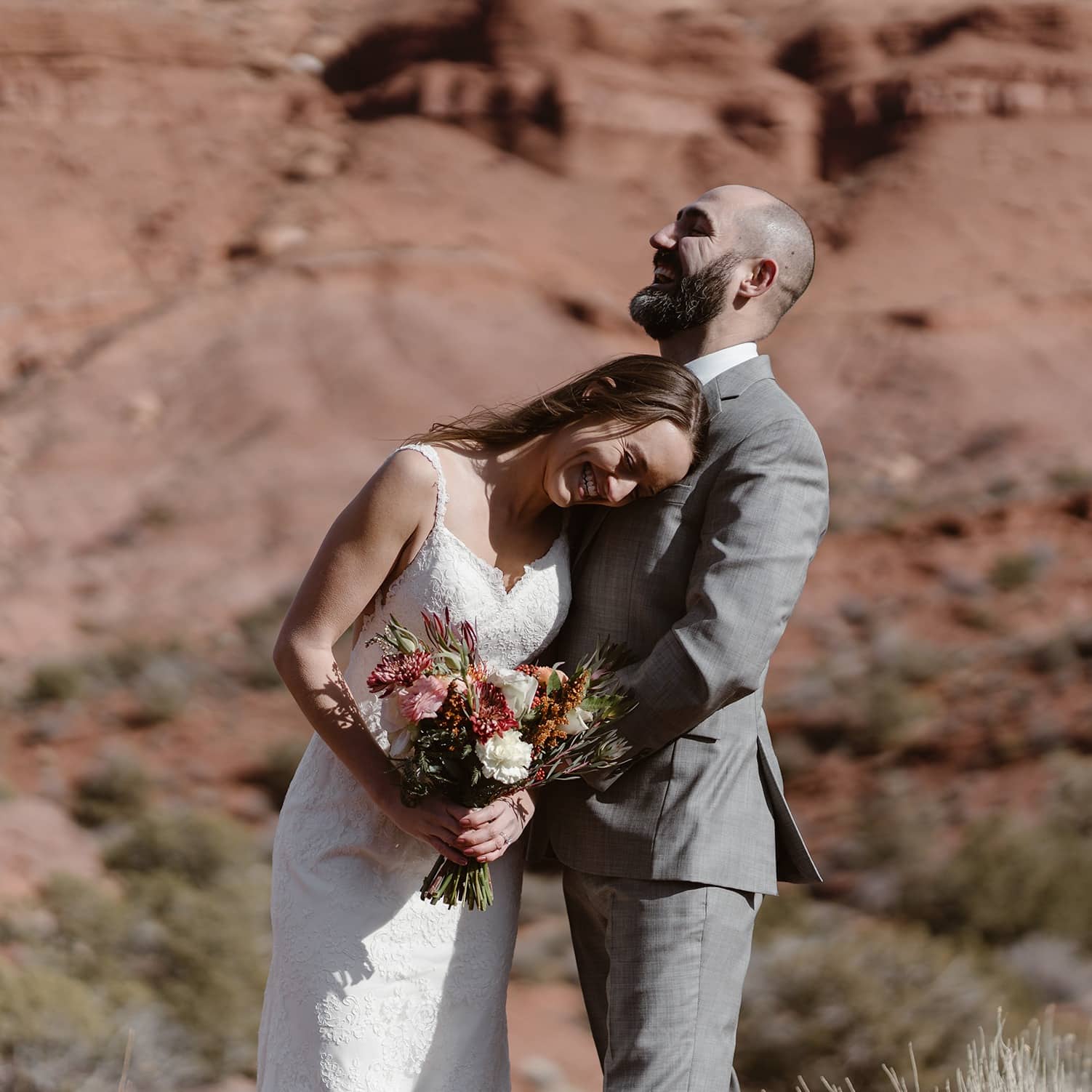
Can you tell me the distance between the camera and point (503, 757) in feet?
7.77

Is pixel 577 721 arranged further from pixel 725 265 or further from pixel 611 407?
pixel 725 265

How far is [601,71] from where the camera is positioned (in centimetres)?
2803

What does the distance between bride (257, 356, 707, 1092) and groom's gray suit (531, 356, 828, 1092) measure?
4.9 inches

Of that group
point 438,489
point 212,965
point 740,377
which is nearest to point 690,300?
point 740,377

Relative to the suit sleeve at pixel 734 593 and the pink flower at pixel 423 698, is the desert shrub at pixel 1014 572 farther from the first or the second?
the pink flower at pixel 423 698

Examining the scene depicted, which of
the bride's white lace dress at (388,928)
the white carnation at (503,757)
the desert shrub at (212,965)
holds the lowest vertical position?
the desert shrub at (212,965)

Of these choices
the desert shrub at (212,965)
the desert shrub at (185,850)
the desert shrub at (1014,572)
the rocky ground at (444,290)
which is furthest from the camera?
the rocky ground at (444,290)

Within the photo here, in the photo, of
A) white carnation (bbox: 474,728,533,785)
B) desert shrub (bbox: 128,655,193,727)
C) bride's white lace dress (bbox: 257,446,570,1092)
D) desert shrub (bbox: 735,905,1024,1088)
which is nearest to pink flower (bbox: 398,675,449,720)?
white carnation (bbox: 474,728,533,785)

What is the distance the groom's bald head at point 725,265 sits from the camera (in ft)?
9.68

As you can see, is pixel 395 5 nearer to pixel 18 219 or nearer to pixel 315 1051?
pixel 18 219

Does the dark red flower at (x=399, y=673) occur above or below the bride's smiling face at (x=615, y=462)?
below

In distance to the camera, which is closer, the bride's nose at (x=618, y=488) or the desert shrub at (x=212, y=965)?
the bride's nose at (x=618, y=488)

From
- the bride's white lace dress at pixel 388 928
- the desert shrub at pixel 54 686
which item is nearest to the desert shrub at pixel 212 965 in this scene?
the bride's white lace dress at pixel 388 928

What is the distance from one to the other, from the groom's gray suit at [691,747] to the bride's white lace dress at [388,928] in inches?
8.4
